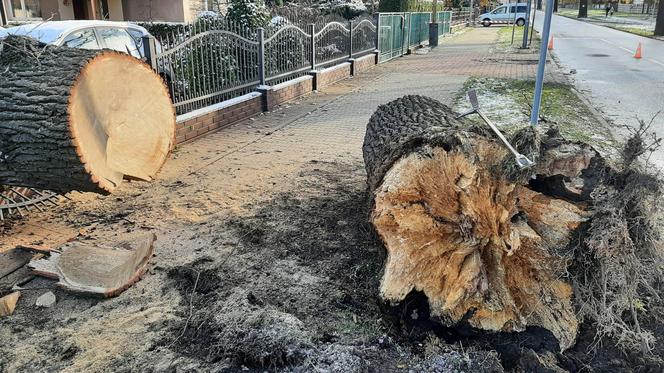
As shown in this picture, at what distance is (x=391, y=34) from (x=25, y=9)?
1334cm

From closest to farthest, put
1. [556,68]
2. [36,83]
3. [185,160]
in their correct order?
[36,83], [185,160], [556,68]

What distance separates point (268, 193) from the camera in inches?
206

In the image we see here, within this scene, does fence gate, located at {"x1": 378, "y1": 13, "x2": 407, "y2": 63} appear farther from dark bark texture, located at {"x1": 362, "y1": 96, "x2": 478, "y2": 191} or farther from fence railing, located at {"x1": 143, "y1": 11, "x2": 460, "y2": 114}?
dark bark texture, located at {"x1": 362, "y1": 96, "x2": 478, "y2": 191}

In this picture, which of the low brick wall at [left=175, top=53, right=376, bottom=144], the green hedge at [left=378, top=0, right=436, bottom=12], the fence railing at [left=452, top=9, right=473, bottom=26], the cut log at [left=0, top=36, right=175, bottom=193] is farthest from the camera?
the fence railing at [left=452, top=9, right=473, bottom=26]

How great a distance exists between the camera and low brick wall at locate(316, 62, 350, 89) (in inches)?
465

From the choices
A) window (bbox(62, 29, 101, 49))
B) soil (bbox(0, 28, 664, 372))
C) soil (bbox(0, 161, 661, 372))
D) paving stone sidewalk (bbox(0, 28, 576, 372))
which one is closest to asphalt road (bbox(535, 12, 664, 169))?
paving stone sidewalk (bbox(0, 28, 576, 372))

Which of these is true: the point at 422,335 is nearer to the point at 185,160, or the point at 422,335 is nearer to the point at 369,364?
the point at 369,364

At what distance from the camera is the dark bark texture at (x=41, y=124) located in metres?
3.71

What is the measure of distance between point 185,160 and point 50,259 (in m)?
Answer: 2.88

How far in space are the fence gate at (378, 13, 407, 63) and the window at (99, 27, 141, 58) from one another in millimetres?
9778

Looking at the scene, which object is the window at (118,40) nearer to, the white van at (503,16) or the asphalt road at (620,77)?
the asphalt road at (620,77)

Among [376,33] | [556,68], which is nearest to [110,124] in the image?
[376,33]

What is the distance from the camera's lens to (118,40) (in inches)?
318

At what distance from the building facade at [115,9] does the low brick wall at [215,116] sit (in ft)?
36.4
